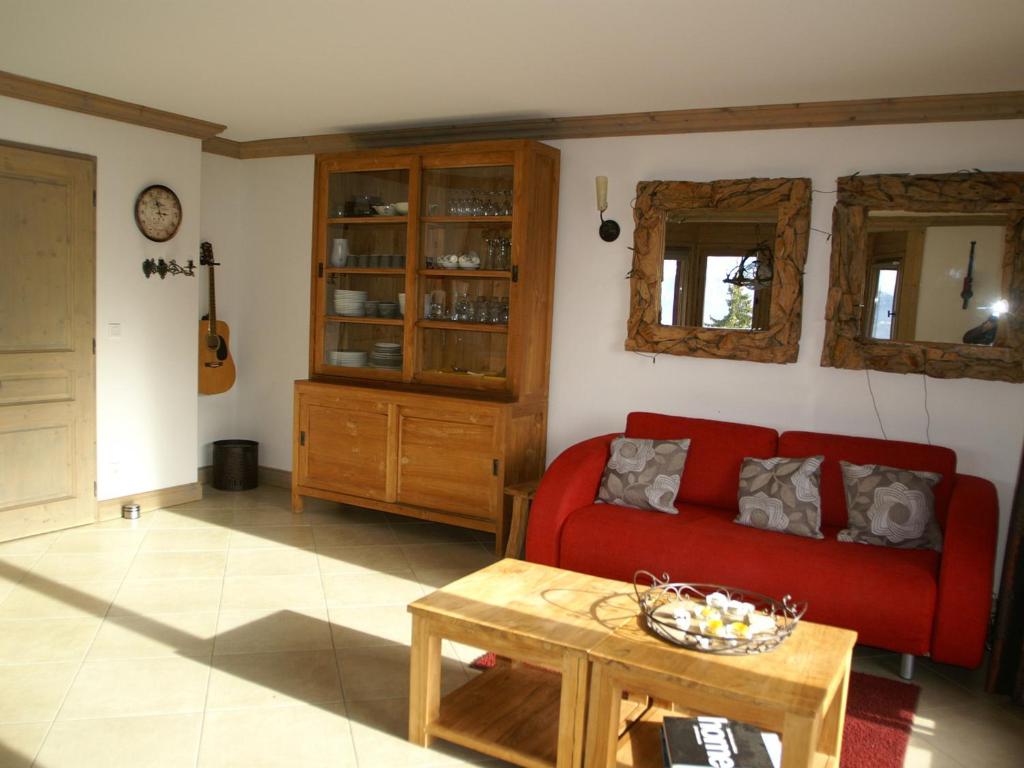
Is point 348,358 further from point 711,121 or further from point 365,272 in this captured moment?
point 711,121

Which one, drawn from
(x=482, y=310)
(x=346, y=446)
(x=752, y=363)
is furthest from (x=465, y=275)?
(x=752, y=363)

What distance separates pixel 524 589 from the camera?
2.66 metres

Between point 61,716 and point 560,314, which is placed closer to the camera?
point 61,716

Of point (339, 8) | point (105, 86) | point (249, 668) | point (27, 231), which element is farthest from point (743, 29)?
point (27, 231)

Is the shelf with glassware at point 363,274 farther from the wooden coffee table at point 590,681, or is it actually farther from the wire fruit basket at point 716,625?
the wire fruit basket at point 716,625

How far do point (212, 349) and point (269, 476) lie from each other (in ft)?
3.11

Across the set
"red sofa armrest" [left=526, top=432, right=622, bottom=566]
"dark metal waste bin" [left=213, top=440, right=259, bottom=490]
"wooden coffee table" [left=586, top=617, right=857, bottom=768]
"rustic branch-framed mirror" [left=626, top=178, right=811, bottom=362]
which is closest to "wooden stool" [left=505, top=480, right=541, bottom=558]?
"red sofa armrest" [left=526, top=432, right=622, bottom=566]

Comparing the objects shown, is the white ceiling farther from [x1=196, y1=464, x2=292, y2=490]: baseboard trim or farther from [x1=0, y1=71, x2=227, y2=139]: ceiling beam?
[x1=196, y1=464, x2=292, y2=490]: baseboard trim

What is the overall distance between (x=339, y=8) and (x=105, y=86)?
1.90m

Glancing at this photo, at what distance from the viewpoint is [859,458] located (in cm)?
371

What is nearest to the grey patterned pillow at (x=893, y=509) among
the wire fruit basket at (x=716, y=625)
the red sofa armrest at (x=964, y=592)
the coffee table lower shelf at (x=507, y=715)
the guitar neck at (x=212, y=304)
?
the red sofa armrest at (x=964, y=592)

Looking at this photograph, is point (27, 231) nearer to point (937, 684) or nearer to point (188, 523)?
point (188, 523)

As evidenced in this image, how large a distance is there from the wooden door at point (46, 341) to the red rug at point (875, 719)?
2.74 metres

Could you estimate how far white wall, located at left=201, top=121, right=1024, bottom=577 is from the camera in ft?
12.3
